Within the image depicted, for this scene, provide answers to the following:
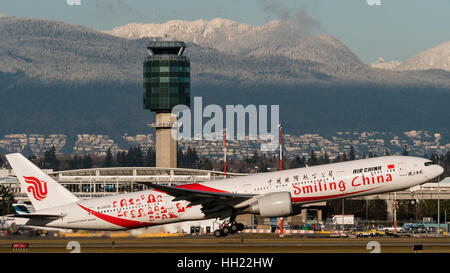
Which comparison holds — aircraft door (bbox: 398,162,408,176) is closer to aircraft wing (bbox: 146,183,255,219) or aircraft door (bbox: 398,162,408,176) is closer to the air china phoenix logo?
aircraft wing (bbox: 146,183,255,219)

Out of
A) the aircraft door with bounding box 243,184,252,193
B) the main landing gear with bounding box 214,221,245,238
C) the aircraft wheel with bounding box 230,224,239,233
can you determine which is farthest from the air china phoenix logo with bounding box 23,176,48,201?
the aircraft door with bounding box 243,184,252,193

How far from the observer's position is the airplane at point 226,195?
71.6m

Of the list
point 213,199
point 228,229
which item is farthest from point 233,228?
point 213,199

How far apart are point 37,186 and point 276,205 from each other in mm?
19880

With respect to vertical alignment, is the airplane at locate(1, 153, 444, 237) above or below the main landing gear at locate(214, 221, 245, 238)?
above

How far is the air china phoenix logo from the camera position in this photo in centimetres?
7719

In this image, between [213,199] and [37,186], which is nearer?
[213,199]

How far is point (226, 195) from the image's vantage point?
237ft

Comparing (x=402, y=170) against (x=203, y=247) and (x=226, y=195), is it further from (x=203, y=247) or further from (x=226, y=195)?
(x=203, y=247)

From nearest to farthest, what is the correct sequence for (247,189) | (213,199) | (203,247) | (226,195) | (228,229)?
1. (226,195)
2. (213,199)
3. (247,189)
4. (228,229)
5. (203,247)

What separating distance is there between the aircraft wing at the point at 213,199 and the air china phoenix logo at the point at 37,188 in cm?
1134
